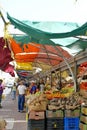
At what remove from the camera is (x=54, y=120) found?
9.52 m

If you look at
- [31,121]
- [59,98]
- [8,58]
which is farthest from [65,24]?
[8,58]

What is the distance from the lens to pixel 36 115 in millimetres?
9633

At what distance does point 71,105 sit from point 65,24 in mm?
2305

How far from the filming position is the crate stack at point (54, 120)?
9461 mm

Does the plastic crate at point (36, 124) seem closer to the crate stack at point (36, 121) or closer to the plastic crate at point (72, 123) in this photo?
the crate stack at point (36, 121)

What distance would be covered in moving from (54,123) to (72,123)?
0.47 meters

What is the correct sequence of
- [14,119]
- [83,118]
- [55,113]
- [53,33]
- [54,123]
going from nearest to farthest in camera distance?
[53,33] < [83,118] < [54,123] < [55,113] < [14,119]

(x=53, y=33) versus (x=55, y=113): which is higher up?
(x=53, y=33)

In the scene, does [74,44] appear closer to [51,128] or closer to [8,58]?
[51,128]

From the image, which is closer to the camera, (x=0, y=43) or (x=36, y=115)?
(x=36, y=115)

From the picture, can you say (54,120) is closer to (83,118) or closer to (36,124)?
(36,124)

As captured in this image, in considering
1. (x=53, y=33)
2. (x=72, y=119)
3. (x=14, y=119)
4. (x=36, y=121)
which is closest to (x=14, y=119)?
(x=14, y=119)

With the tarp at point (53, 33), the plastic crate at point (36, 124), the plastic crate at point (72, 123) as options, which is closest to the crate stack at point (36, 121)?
the plastic crate at point (36, 124)

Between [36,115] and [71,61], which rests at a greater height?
[71,61]
